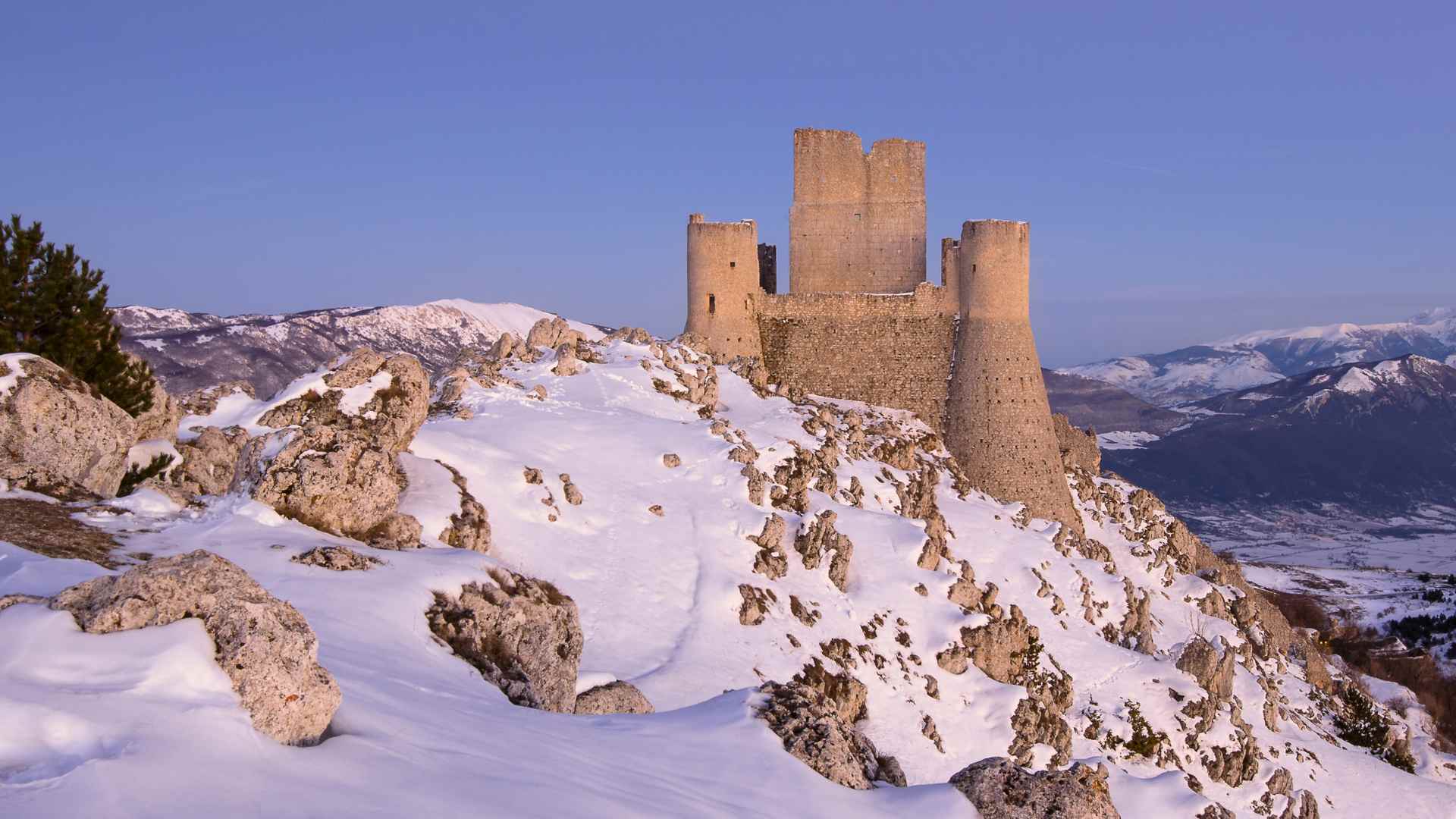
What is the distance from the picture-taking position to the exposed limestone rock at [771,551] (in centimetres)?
2380

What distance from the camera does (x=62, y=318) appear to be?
63.1ft

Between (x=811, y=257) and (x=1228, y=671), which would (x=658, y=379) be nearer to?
(x=811, y=257)

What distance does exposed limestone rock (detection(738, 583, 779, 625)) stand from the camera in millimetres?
21641

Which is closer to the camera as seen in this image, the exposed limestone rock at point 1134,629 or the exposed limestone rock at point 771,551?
the exposed limestone rock at point 771,551

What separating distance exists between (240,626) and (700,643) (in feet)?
43.9

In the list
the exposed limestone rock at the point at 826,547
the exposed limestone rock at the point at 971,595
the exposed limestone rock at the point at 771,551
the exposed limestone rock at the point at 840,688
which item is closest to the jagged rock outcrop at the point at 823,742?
the exposed limestone rock at the point at 840,688

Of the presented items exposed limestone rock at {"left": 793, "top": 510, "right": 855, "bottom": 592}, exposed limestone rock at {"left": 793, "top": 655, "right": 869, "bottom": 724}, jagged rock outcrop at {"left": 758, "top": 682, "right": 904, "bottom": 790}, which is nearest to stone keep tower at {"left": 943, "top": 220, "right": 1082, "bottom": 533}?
exposed limestone rock at {"left": 793, "top": 510, "right": 855, "bottom": 592}

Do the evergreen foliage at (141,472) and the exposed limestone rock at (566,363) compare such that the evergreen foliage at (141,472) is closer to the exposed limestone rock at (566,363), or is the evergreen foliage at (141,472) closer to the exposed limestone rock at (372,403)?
the exposed limestone rock at (372,403)

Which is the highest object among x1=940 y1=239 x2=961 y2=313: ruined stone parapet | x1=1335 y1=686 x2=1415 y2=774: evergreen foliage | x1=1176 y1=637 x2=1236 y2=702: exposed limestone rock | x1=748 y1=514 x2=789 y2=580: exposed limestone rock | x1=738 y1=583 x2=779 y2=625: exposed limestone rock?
x1=940 y1=239 x2=961 y2=313: ruined stone parapet

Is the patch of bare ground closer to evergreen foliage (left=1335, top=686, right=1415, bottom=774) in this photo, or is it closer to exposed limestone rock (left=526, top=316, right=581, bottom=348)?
exposed limestone rock (left=526, top=316, right=581, bottom=348)

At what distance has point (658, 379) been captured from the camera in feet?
104

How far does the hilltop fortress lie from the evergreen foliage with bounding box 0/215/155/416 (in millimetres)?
21185

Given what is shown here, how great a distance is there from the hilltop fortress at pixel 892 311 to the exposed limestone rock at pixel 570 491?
1595 cm

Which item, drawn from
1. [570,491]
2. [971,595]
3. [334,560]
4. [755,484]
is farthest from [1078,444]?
[334,560]
